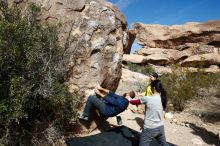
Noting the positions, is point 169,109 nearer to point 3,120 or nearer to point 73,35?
point 73,35

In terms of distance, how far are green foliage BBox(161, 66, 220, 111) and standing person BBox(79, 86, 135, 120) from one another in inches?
217

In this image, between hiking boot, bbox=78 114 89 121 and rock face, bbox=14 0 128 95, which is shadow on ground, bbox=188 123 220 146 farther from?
hiking boot, bbox=78 114 89 121

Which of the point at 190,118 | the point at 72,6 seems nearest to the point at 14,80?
the point at 72,6

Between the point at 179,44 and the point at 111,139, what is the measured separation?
24.1 metres

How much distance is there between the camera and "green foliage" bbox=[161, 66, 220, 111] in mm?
12391

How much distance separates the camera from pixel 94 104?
716cm

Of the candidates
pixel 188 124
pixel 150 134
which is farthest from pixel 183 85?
pixel 150 134

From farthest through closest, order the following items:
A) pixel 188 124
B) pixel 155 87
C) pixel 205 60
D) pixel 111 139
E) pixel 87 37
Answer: pixel 205 60
pixel 188 124
pixel 87 37
pixel 111 139
pixel 155 87

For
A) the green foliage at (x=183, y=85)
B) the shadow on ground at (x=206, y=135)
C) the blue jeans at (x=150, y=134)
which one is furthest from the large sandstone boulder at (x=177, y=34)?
the blue jeans at (x=150, y=134)

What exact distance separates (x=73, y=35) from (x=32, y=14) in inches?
44.9

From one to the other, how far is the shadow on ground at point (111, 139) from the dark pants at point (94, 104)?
56cm

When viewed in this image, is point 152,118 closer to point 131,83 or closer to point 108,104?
Answer: point 108,104

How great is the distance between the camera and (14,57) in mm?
5887

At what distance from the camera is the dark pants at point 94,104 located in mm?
7078
